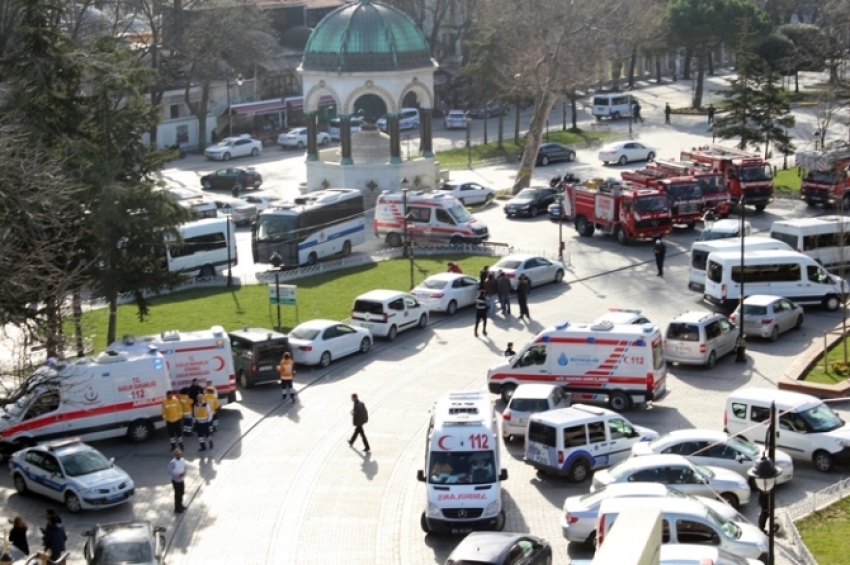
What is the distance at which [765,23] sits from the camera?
276ft

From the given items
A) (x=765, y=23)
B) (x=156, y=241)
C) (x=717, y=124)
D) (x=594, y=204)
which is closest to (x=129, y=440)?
(x=156, y=241)

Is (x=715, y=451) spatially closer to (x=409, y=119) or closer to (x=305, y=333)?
(x=305, y=333)

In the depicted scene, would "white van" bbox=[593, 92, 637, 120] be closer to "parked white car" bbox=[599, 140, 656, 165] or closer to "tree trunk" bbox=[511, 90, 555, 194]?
"parked white car" bbox=[599, 140, 656, 165]

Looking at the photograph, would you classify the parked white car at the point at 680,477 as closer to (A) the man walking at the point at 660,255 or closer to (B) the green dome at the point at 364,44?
(A) the man walking at the point at 660,255

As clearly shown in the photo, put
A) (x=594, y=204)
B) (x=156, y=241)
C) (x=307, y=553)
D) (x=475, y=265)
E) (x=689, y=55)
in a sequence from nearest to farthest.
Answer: (x=307, y=553)
(x=156, y=241)
(x=475, y=265)
(x=594, y=204)
(x=689, y=55)

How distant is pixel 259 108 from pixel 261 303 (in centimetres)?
4180

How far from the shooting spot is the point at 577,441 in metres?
27.8

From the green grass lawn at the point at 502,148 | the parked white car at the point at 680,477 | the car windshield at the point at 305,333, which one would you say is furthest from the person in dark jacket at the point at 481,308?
the green grass lawn at the point at 502,148

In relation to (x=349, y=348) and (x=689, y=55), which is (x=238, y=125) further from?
(x=349, y=348)

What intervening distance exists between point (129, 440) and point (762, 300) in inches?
690

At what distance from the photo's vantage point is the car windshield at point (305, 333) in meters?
36.2

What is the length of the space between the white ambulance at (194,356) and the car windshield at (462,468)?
28.2ft

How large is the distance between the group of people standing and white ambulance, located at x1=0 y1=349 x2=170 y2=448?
11.3 meters

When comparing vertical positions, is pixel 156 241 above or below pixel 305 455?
above
